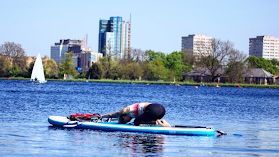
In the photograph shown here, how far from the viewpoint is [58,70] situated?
14000 centimetres

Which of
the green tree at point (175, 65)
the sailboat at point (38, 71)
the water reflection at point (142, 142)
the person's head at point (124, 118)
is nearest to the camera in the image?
the water reflection at point (142, 142)

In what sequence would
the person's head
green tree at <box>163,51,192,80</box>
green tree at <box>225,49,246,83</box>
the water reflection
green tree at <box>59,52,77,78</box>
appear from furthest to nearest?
green tree at <box>163,51,192,80</box> < green tree at <box>59,52,77,78</box> < green tree at <box>225,49,246,83</box> < the person's head < the water reflection

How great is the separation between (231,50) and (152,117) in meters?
95.7

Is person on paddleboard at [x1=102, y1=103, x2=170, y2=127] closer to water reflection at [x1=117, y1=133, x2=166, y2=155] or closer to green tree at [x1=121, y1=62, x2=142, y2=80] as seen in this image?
water reflection at [x1=117, y1=133, x2=166, y2=155]

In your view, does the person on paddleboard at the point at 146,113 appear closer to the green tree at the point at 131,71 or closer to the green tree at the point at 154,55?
the green tree at the point at 131,71

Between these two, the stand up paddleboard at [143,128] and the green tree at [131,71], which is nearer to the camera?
the stand up paddleboard at [143,128]

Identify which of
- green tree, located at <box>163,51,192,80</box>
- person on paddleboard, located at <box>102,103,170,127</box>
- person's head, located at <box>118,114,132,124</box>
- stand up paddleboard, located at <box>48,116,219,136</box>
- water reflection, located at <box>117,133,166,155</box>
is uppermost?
green tree, located at <box>163,51,192,80</box>

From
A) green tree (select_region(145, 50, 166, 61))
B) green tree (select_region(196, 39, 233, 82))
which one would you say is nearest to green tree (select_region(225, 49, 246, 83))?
green tree (select_region(196, 39, 233, 82))

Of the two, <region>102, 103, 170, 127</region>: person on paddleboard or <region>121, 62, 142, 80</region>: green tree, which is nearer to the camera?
<region>102, 103, 170, 127</region>: person on paddleboard

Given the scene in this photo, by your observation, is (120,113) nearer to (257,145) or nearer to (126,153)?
(126,153)

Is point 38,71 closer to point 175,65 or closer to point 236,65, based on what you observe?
point 236,65

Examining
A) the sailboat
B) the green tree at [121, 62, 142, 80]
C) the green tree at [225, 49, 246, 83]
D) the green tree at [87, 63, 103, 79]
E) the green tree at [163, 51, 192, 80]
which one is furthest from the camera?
the green tree at [163, 51, 192, 80]

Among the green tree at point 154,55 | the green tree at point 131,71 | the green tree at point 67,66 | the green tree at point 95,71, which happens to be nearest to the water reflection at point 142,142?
the green tree at point 131,71

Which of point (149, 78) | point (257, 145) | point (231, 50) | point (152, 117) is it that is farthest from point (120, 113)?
point (149, 78)
